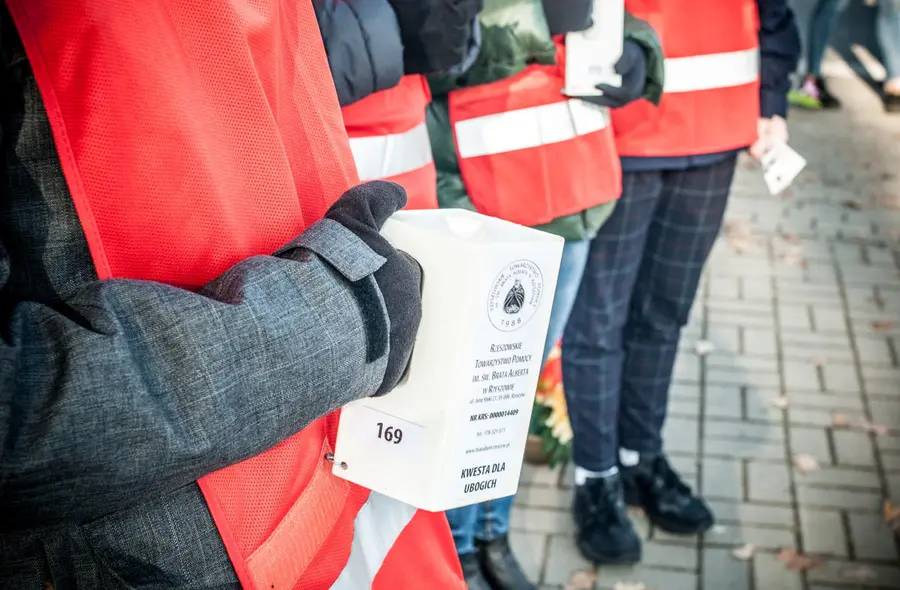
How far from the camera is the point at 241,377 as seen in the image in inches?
43.5

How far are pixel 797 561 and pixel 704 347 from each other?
1550mm

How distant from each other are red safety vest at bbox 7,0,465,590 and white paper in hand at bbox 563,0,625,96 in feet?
4.19

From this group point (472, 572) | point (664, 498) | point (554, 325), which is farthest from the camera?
point (664, 498)

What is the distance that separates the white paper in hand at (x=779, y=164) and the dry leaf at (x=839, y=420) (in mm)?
1360

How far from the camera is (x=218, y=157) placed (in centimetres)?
118

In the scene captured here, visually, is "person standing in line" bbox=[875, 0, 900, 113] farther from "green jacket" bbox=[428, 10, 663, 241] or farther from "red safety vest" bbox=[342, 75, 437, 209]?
"red safety vest" bbox=[342, 75, 437, 209]

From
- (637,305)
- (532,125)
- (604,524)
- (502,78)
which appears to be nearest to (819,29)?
(637,305)

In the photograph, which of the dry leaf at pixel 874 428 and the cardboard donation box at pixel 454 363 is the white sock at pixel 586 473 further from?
the cardboard donation box at pixel 454 363

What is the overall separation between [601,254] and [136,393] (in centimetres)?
221

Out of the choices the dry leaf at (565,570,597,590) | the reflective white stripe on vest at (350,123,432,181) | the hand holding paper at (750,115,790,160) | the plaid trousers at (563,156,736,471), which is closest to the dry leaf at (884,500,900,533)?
the plaid trousers at (563,156,736,471)

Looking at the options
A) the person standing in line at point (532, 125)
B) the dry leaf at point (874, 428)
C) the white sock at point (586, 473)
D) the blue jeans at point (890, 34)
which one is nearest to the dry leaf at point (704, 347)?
the dry leaf at point (874, 428)

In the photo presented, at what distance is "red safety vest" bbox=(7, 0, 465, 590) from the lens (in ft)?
3.55

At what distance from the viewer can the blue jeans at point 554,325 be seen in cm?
286

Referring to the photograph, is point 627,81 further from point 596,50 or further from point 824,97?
point 824,97
